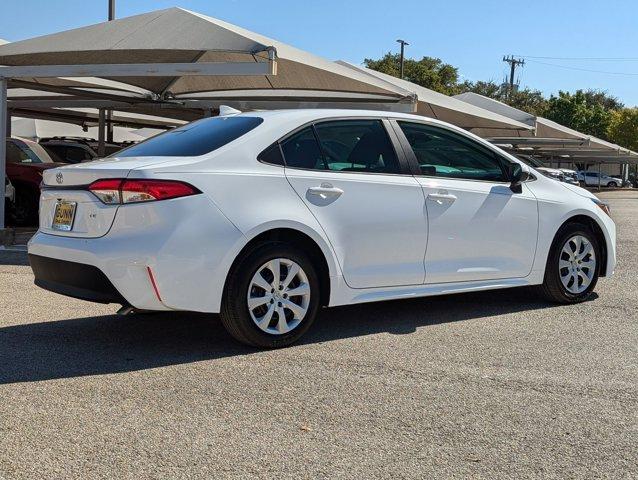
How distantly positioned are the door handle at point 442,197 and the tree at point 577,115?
224 feet

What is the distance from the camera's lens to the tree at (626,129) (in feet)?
230

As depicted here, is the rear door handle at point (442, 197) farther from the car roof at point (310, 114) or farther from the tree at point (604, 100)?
the tree at point (604, 100)

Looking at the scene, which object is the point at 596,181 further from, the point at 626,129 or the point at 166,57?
the point at 166,57

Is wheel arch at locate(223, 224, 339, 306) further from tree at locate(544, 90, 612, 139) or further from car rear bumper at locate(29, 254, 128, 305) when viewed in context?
tree at locate(544, 90, 612, 139)

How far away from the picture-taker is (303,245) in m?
5.35

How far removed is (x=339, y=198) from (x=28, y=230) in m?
6.79

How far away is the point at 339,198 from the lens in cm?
545

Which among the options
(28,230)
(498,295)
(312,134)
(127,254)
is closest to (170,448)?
(127,254)

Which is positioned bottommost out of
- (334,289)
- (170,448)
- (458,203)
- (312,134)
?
(170,448)

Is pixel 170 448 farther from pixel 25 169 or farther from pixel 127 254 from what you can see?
pixel 25 169

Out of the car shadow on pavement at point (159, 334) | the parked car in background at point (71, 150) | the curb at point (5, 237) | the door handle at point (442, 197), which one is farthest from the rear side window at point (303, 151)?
the parked car in background at point (71, 150)

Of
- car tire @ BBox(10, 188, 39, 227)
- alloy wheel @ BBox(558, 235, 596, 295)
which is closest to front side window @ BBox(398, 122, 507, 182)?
alloy wheel @ BBox(558, 235, 596, 295)

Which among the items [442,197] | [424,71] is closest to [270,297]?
[442,197]

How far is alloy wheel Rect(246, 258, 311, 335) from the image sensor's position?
5.12m
